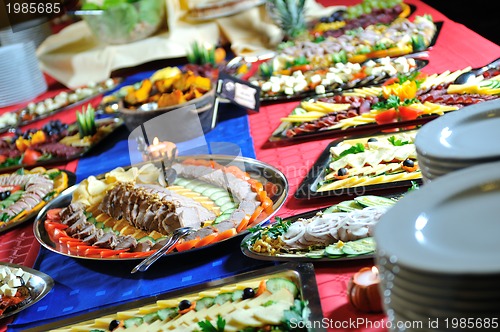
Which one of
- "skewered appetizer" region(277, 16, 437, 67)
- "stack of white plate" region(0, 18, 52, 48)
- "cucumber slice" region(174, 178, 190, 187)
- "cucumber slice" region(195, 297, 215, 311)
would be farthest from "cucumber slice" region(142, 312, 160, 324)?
"stack of white plate" region(0, 18, 52, 48)

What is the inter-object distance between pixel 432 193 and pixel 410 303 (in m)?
0.19

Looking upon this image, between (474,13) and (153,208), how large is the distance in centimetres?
511

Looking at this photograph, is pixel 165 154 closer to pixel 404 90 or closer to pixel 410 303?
pixel 404 90

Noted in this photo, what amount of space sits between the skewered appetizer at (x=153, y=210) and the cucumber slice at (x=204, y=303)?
34 centimetres

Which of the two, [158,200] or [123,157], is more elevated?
[158,200]

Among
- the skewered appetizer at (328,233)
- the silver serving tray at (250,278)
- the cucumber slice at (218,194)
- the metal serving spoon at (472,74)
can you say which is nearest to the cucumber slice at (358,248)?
the skewered appetizer at (328,233)

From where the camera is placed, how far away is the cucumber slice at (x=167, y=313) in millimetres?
1624

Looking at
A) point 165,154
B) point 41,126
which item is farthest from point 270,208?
point 41,126

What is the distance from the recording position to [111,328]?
65.0 inches

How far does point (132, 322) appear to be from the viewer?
164cm

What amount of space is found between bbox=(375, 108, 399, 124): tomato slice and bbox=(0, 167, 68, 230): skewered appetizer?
126 cm

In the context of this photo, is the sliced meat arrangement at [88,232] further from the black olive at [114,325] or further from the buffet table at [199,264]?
the black olive at [114,325]

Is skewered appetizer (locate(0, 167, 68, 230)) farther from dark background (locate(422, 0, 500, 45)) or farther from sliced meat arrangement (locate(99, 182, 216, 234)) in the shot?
dark background (locate(422, 0, 500, 45))

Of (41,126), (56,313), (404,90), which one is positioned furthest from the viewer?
(41,126)
